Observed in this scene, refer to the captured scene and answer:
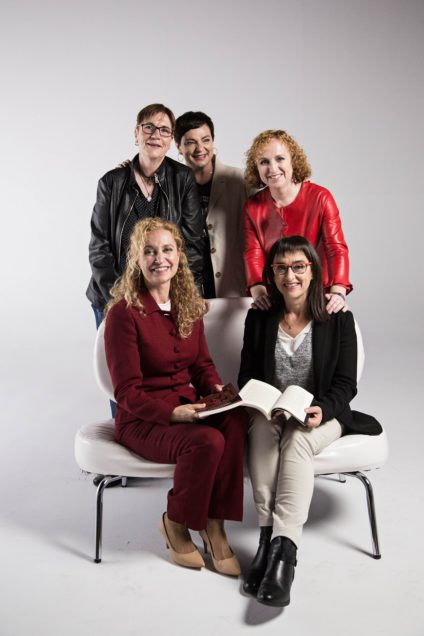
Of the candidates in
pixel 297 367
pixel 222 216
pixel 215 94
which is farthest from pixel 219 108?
pixel 297 367

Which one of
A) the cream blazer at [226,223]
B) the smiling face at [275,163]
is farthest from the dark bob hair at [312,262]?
the cream blazer at [226,223]

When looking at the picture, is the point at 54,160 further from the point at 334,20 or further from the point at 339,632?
the point at 339,632

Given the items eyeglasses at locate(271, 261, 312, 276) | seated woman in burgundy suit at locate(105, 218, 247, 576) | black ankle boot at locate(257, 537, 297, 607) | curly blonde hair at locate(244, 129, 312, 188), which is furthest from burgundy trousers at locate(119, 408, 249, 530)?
curly blonde hair at locate(244, 129, 312, 188)

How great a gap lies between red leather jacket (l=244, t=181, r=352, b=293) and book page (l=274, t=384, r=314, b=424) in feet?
2.67

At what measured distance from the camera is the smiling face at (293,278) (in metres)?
3.63

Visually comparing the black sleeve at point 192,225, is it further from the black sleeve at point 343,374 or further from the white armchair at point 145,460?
the white armchair at point 145,460

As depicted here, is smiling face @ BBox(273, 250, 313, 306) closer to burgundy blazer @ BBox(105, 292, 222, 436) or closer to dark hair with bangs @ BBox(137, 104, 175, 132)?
burgundy blazer @ BBox(105, 292, 222, 436)

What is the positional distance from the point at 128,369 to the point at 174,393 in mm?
275

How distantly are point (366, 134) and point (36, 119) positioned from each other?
313cm

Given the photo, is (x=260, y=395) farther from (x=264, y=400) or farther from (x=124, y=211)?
(x=124, y=211)

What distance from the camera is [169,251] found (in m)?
3.65

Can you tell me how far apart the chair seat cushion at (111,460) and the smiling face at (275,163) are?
1489mm

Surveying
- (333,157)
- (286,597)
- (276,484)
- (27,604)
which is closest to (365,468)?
(276,484)

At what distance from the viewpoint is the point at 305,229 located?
4.15 m
